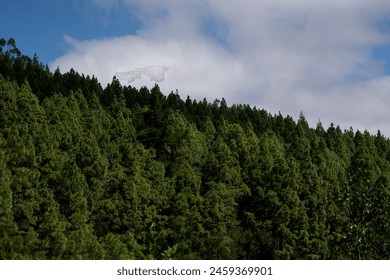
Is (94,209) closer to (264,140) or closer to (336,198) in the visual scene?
(336,198)

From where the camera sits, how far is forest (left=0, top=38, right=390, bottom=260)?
4372 centimetres

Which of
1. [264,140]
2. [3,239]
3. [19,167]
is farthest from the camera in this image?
[264,140]

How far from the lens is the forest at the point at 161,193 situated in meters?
43.7

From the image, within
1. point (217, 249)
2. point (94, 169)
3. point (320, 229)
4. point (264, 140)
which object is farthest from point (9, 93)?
point (264, 140)

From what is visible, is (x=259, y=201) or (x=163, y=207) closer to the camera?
(x=163, y=207)

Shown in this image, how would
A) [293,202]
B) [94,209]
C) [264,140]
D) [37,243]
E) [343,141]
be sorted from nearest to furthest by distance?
[37,243] → [94,209] → [293,202] → [264,140] → [343,141]

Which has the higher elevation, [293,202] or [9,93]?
[9,93]

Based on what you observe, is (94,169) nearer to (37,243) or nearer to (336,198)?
(37,243)

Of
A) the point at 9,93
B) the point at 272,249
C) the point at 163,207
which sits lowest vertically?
the point at 272,249

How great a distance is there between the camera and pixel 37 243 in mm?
43469

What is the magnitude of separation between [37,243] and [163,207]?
732 inches

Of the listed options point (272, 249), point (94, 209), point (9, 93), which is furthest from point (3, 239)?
point (272, 249)

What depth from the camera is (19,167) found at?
152ft

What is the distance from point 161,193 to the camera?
6144 cm
